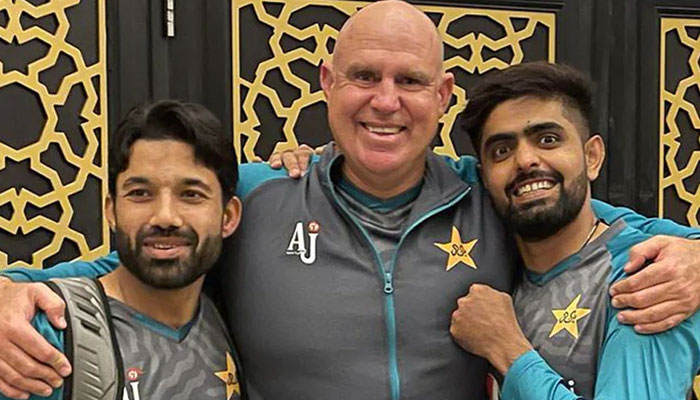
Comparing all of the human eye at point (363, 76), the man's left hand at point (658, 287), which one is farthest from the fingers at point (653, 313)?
the human eye at point (363, 76)

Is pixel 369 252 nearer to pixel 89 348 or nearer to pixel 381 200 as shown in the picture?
pixel 381 200

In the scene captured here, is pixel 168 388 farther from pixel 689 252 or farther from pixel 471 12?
pixel 471 12

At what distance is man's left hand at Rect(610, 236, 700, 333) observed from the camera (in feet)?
5.24

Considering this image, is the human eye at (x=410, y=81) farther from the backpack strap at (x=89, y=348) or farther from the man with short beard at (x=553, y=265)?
the backpack strap at (x=89, y=348)

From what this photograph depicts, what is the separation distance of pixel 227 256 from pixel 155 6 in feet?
3.98

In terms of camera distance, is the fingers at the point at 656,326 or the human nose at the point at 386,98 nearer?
the fingers at the point at 656,326

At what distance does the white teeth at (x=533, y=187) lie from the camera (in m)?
1.76

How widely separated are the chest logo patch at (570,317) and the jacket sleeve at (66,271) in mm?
852

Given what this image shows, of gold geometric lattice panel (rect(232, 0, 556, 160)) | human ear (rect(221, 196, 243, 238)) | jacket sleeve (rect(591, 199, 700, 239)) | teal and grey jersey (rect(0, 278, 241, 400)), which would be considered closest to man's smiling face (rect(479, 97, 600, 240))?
jacket sleeve (rect(591, 199, 700, 239))

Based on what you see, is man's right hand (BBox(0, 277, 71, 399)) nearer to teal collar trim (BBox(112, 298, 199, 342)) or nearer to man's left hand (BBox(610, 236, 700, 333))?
teal collar trim (BBox(112, 298, 199, 342))

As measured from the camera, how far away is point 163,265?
1.67 meters

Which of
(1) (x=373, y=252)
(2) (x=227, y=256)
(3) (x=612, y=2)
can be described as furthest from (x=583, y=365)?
(3) (x=612, y=2)

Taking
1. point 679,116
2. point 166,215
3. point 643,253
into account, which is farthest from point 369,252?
point 679,116

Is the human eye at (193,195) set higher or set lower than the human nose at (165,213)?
higher
